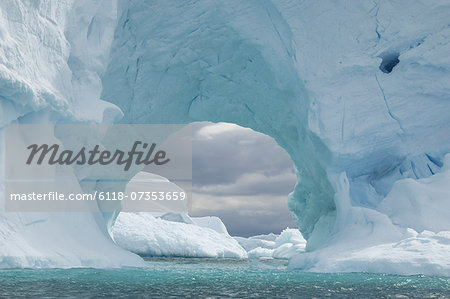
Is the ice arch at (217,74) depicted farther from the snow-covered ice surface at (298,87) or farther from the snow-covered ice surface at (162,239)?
the snow-covered ice surface at (162,239)

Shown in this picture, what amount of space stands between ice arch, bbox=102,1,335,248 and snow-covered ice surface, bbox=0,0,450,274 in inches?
1.7

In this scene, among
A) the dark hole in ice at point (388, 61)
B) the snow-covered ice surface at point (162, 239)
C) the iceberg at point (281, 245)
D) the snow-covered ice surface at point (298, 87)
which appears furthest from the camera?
the iceberg at point (281, 245)

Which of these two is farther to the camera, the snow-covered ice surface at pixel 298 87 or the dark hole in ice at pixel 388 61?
the dark hole in ice at pixel 388 61

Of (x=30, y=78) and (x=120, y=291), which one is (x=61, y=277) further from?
(x=30, y=78)

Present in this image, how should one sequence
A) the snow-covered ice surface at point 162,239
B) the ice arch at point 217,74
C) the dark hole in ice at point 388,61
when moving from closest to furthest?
1. the dark hole in ice at point 388,61
2. the ice arch at point 217,74
3. the snow-covered ice surface at point 162,239

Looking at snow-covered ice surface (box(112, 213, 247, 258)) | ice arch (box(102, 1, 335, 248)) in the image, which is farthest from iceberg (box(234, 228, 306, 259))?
ice arch (box(102, 1, 335, 248))

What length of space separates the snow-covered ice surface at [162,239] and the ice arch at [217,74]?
9.83 metres

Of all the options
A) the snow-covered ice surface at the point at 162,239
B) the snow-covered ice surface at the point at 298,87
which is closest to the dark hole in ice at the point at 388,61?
the snow-covered ice surface at the point at 298,87

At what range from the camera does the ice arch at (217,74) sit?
1381cm

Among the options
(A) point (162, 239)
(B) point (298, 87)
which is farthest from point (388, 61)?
(A) point (162, 239)

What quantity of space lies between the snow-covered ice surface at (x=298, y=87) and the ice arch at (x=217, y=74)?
0.04 m

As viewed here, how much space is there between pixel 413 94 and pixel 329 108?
2429mm

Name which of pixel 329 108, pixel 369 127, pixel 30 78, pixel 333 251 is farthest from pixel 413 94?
pixel 30 78

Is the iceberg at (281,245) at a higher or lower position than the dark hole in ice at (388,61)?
Result: lower
